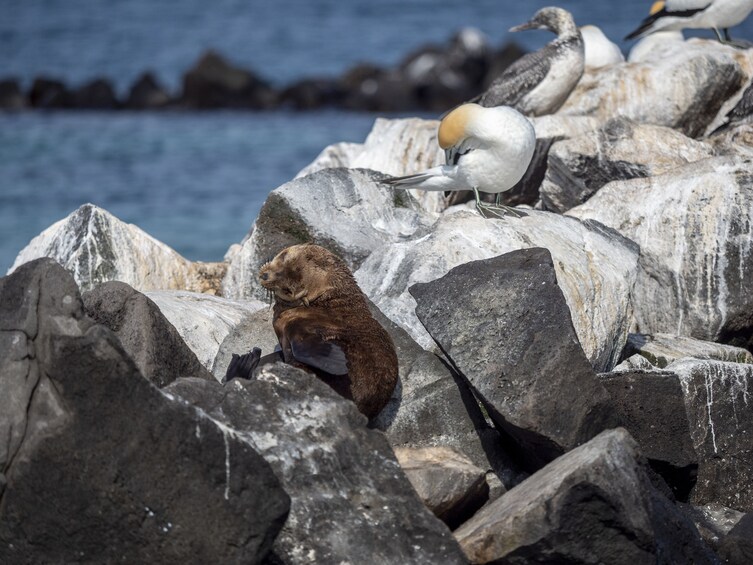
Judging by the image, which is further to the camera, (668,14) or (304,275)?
(668,14)

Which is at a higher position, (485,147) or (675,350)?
(485,147)

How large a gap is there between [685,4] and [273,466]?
9121 millimetres

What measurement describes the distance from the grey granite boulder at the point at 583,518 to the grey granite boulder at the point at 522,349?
1.53 ft

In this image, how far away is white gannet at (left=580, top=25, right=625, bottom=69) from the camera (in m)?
12.7

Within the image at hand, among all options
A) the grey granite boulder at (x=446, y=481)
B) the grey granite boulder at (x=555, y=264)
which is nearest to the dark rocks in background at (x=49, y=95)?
the grey granite boulder at (x=555, y=264)

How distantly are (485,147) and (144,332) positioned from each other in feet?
8.95

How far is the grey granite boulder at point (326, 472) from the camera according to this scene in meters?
4.88

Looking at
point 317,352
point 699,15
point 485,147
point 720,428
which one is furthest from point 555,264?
point 699,15

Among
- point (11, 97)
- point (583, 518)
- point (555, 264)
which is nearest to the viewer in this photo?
point (583, 518)

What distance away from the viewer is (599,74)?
11.9 meters

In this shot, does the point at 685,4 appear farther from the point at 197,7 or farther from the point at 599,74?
the point at 197,7

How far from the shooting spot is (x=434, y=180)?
8.00 metres

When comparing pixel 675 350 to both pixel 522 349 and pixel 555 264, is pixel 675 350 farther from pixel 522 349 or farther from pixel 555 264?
pixel 522 349

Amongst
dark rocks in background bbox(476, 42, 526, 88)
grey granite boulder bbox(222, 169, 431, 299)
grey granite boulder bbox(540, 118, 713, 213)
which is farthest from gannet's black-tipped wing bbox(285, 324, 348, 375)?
dark rocks in background bbox(476, 42, 526, 88)
